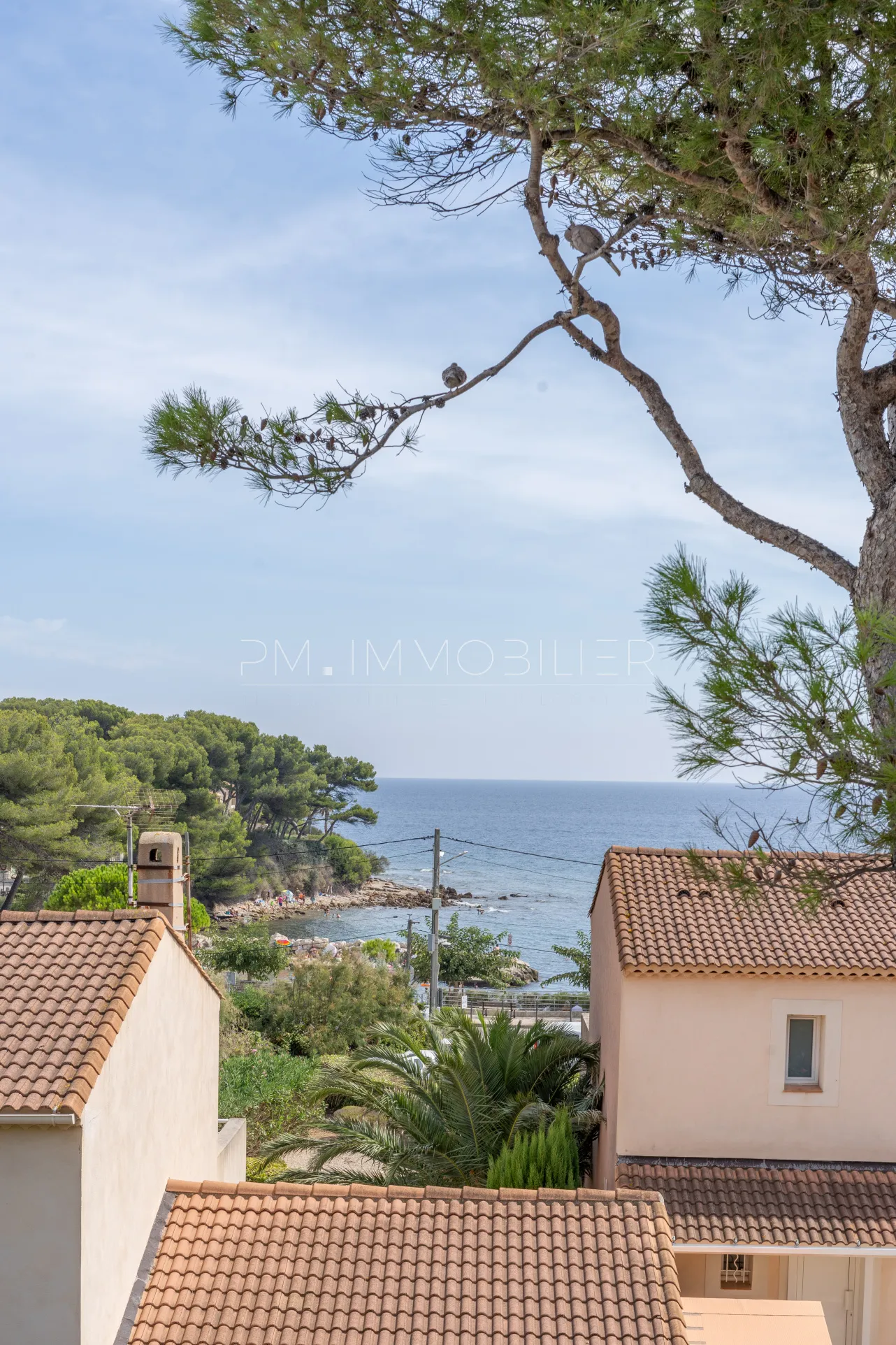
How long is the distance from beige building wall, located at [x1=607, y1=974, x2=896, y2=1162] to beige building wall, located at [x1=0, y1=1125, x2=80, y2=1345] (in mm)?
7199

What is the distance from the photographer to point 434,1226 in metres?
8.52

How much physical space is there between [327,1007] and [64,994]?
20.8 meters

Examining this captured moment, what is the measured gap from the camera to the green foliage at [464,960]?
4972 cm

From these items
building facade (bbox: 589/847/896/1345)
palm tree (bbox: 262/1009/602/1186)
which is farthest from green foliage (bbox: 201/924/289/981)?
building facade (bbox: 589/847/896/1345)

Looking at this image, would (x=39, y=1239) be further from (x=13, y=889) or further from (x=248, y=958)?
(x=13, y=889)

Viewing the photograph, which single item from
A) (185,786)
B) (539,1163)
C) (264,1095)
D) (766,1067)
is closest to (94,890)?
(264,1095)

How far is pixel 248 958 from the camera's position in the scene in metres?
38.1

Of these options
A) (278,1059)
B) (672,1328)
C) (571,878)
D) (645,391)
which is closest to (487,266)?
(645,391)

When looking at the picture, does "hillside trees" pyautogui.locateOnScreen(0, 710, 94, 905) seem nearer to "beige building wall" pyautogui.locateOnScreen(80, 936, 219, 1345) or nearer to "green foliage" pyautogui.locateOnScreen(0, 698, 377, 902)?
"green foliage" pyautogui.locateOnScreen(0, 698, 377, 902)

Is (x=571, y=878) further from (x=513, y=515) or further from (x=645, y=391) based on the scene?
(x=645, y=391)

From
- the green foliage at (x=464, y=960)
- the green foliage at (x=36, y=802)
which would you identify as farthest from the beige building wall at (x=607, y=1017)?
the green foliage at (x=464, y=960)

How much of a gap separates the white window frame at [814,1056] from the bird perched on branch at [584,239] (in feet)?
32.2

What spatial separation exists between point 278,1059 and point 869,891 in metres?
13.5

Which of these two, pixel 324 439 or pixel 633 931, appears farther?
pixel 633 931
